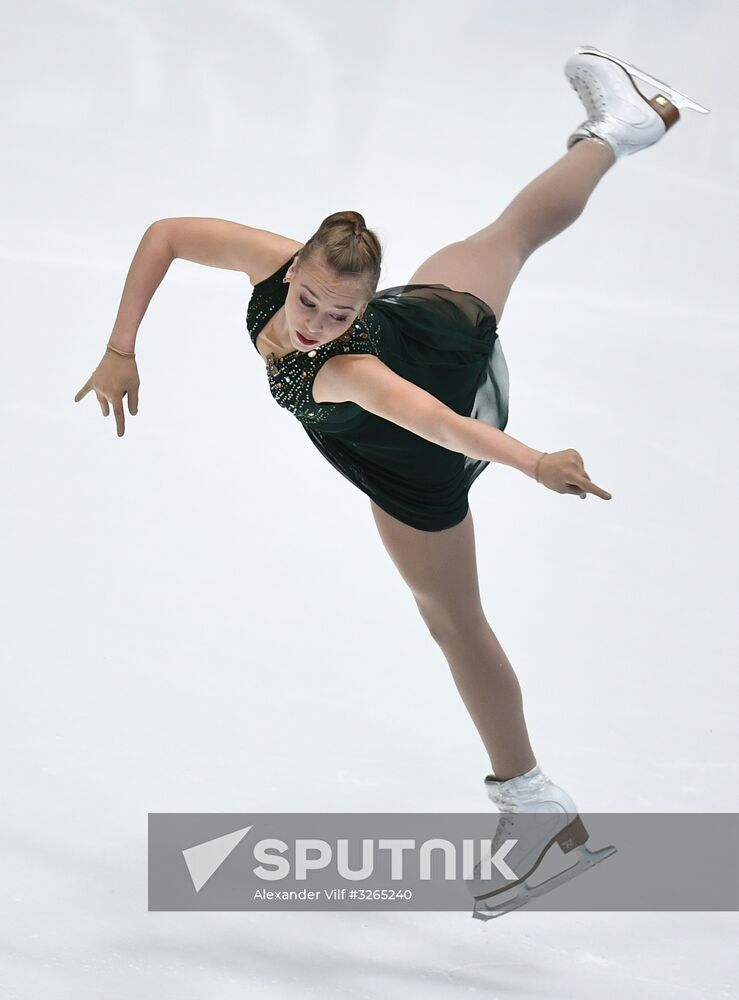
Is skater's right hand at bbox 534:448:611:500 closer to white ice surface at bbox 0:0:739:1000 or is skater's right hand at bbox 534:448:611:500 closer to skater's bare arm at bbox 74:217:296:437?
skater's bare arm at bbox 74:217:296:437

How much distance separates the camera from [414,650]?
2.73 m

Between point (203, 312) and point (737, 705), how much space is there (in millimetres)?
2031

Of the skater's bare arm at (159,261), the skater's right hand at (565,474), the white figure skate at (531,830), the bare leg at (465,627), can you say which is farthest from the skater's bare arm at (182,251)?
the white figure skate at (531,830)

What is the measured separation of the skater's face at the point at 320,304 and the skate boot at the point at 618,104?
117cm

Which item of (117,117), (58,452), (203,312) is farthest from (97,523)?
(117,117)

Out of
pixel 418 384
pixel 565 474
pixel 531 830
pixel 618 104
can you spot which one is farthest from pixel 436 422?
pixel 618 104

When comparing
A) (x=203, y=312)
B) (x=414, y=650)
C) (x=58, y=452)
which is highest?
(x=203, y=312)

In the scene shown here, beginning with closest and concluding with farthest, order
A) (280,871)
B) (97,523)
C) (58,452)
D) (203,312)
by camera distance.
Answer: (280,871)
(97,523)
(58,452)
(203,312)

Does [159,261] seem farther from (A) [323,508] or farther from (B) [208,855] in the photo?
(A) [323,508]

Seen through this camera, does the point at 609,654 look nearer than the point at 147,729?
No

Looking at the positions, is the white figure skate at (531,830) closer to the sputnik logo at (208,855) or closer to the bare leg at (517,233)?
the sputnik logo at (208,855)

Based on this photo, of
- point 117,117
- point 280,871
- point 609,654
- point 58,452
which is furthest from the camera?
point 117,117

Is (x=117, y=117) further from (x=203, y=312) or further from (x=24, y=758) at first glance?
(x=24, y=758)

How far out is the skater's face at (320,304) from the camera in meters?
1.71
